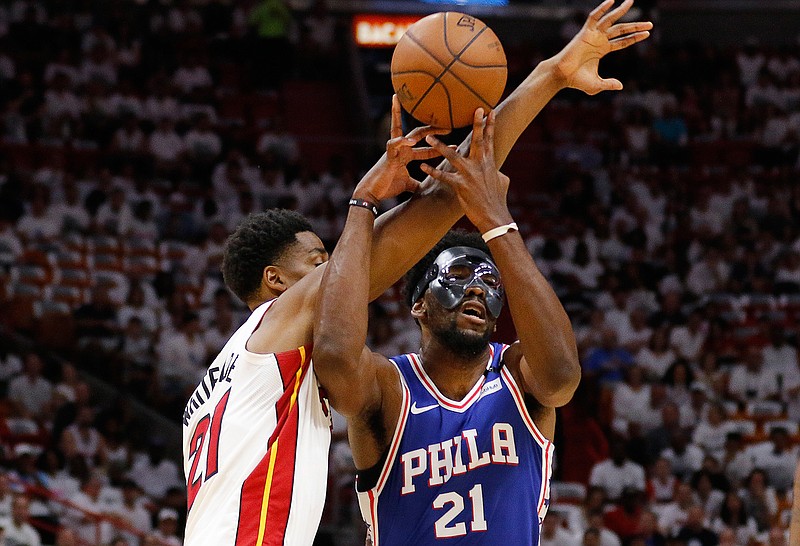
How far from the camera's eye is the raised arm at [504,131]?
13.0 ft

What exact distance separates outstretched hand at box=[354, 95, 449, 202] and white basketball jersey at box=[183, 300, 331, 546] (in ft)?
1.86

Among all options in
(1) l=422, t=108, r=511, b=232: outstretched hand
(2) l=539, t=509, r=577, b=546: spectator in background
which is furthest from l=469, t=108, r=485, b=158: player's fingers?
(2) l=539, t=509, r=577, b=546: spectator in background

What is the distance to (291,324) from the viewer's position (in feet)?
12.4

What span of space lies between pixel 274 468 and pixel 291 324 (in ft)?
1.54

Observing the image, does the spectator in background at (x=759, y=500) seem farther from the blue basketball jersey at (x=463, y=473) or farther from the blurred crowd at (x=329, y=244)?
the blue basketball jersey at (x=463, y=473)

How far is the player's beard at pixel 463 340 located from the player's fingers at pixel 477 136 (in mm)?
610

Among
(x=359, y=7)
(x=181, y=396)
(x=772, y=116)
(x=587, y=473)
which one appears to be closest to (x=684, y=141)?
(x=772, y=116)

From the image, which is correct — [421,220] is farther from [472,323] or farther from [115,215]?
[115,215]

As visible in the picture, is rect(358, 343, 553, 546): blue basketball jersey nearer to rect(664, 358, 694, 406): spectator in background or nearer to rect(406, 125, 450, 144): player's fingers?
rect(406, 125, 450, 144): player's fingers

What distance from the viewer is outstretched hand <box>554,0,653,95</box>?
4215 millimetres

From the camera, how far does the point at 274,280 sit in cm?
415

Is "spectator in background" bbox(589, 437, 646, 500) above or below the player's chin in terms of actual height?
above

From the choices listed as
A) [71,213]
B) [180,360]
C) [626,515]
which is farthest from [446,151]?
[71,213]

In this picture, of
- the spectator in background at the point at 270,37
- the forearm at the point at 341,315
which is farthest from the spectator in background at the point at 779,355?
the forearm at the point at 341,315
